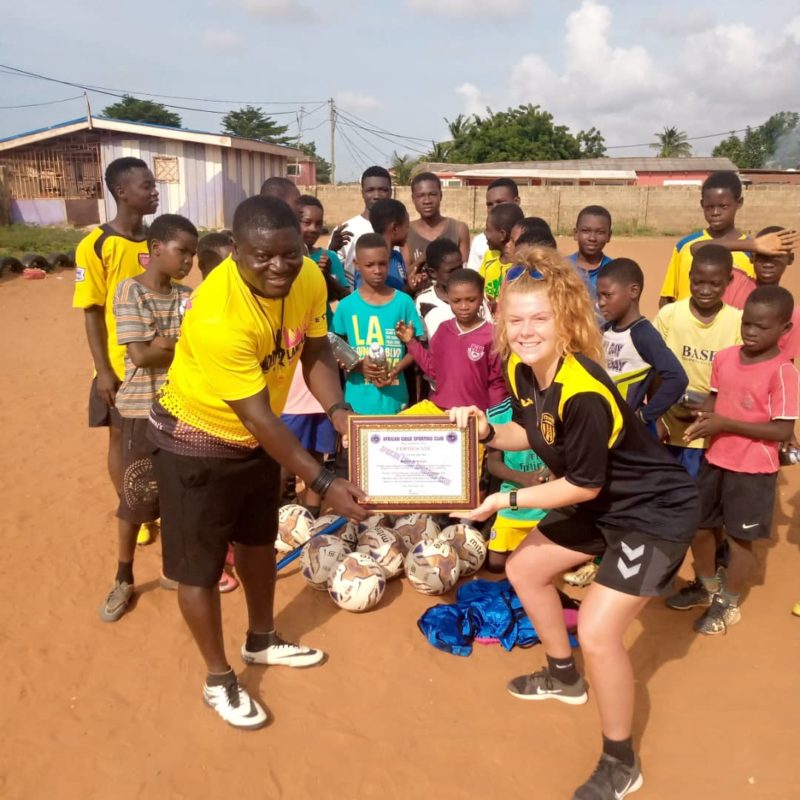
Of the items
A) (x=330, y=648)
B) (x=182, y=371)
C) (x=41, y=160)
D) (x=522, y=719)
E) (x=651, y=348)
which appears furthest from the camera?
(x=41, y=160)

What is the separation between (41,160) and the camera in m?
26.6

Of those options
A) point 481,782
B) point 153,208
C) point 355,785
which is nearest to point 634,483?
point 481,782

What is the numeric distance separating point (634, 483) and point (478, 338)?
81.7 inches

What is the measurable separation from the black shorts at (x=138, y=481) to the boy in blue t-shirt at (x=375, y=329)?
1.63 metres

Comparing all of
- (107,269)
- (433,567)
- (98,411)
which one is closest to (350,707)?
(433,567)

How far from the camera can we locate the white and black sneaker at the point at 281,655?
3.68m

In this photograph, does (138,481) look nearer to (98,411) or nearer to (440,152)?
(98,411)

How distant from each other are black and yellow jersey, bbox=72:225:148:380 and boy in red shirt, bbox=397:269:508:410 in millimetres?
2081

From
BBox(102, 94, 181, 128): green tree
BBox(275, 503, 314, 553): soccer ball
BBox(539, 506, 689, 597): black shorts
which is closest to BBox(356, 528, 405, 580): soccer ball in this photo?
BBox(275, 503, 314, 553): soccer ball

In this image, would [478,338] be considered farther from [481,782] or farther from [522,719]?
[481,782]

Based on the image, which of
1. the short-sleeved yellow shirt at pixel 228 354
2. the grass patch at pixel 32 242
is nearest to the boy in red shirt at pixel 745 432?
the short-sleeved yellow shirt at pixel 228 354

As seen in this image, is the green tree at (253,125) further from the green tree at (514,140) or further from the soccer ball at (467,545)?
the soccer ball at (467,545)

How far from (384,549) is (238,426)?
187 centimetres

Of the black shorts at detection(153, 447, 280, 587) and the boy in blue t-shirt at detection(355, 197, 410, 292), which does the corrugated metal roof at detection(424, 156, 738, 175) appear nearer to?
the boy in blue t-shirt at detection(355, 197, 410, 292)
